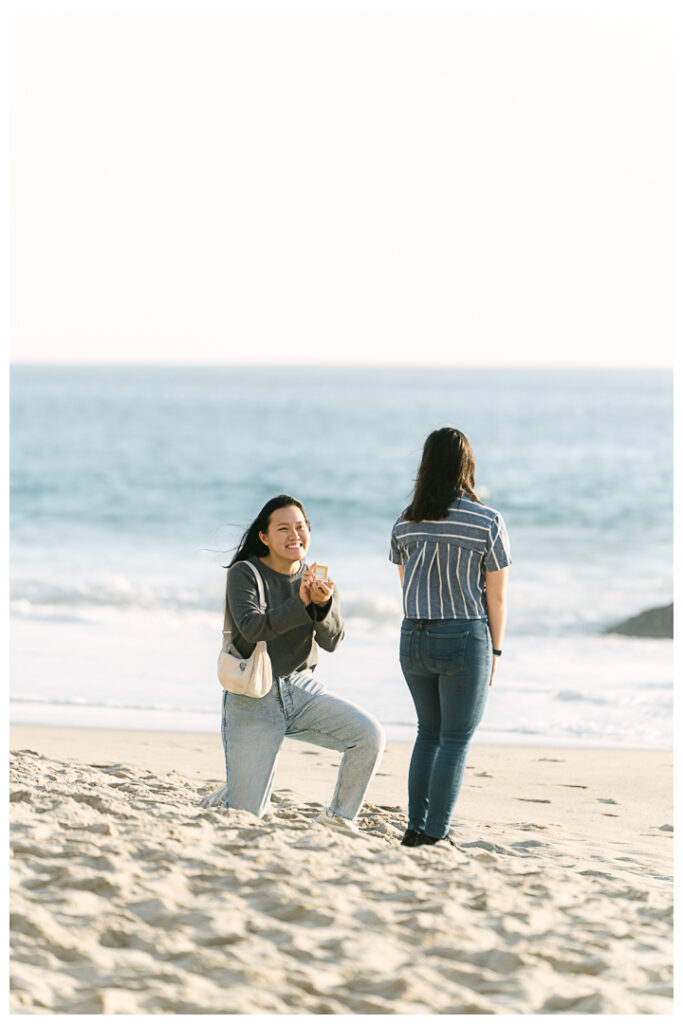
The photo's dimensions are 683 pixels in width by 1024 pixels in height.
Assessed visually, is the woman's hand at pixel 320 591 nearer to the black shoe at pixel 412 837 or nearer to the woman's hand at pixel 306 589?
the woman's hand at pixel 306 589

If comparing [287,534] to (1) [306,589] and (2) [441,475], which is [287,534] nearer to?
(1) [306,589]

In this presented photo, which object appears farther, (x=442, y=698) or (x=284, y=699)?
(x=284, y=699)

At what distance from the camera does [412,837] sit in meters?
4.94

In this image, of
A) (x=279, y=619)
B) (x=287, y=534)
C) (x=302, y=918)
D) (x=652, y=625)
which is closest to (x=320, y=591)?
(x=279, y=619)

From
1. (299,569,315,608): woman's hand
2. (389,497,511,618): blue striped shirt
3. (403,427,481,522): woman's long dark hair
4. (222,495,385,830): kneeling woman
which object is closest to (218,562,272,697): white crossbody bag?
(222,495,385,830): kneeling woman

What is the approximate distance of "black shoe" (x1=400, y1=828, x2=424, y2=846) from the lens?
4.92 meters

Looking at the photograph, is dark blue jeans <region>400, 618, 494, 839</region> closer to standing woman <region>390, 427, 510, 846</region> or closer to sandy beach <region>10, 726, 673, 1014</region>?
standing woman <region>390, 427, 510, 846</region>

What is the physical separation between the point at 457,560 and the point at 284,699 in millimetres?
940

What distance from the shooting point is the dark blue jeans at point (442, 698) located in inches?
190

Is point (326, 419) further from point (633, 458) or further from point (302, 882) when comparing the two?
point (302, 882)

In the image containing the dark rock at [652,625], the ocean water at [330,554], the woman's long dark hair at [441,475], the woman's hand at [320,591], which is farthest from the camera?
the dark rock at [652,625]

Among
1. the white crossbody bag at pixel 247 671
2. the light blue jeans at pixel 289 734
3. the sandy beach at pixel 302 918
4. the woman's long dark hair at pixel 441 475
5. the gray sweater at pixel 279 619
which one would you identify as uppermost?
the woman's long dark hair at pixel 441 475

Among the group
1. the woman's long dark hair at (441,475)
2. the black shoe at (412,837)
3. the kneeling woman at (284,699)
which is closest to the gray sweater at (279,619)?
the kneeling woman at (284,699)

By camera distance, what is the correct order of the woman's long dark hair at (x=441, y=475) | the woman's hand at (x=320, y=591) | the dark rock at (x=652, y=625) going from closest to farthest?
the woman's hand at (x=320, y=591) → the woman's long dark hair at (x=441, y=475) → the dark rock at (x=652, y=625)
